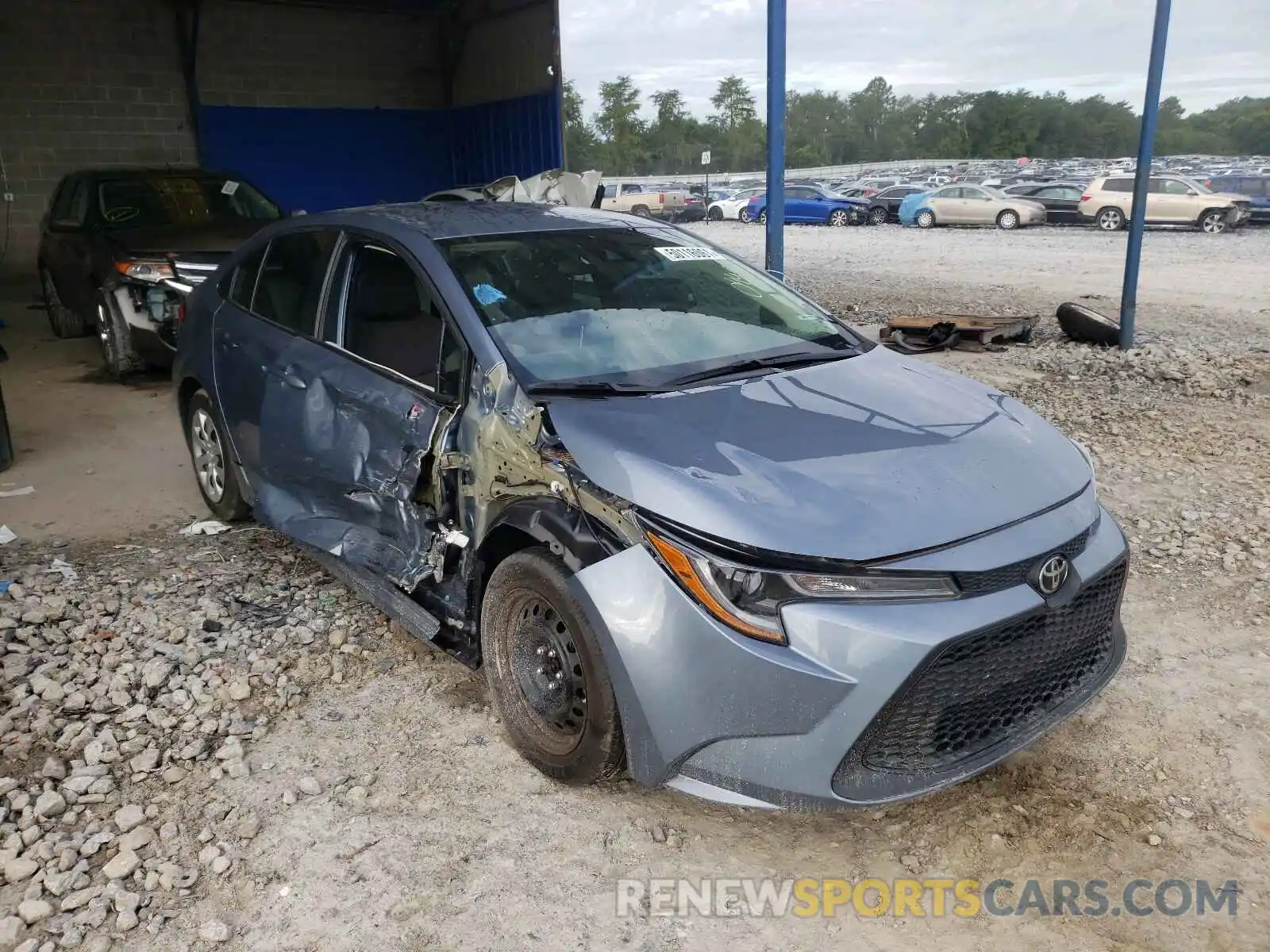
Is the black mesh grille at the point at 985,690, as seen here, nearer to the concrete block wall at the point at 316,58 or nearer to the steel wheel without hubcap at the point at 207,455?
the steel wheel without hubcap at the point at 207,455

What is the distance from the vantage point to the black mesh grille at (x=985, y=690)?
2312 mm

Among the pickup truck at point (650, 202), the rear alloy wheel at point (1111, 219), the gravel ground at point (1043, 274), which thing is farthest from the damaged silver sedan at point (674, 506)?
the pickup truck at point (650, 202)

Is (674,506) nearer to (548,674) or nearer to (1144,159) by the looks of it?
(548,674)

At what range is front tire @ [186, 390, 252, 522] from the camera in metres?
4.61

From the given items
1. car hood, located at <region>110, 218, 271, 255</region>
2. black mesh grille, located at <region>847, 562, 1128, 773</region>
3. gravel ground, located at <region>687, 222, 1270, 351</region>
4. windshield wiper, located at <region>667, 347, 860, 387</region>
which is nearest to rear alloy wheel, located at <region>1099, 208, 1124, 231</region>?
gravel ground, located at <region>687, 222, 1270, 351</region>

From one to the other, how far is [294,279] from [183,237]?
15.2 feet

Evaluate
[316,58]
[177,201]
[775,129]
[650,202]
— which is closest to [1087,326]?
[775,129]

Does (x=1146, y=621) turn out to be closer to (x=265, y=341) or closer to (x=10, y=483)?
(x=265, y=341)

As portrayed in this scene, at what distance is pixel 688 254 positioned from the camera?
3918mm

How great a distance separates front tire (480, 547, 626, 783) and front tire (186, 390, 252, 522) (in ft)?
6.95

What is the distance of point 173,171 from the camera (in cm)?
929

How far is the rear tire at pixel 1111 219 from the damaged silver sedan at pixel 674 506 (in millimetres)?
24263

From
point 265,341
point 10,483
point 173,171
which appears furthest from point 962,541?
point 173,171

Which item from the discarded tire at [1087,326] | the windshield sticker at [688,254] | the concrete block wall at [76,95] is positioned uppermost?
the concrete block wall at [76,95]
